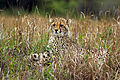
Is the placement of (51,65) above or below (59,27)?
below

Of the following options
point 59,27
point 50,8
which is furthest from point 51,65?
point 50,8

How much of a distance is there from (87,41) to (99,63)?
2.83ft

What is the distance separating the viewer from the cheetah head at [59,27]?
3.55 meters

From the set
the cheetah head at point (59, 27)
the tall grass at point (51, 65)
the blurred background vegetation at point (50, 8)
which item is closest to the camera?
the tall grass at point (51, 65)

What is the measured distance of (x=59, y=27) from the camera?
142 inches

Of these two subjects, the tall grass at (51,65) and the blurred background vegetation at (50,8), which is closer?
the tall grass at (51,65)

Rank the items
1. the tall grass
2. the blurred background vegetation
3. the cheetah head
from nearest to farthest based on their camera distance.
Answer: the tall grass
the blurred background vegetation
the cheetah head

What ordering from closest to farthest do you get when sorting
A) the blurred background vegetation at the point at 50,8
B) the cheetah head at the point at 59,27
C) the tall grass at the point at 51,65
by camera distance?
the tall grass at the point at 51,65 → the blurred background vegetation at the point at 50,8 → the cheetah head at the point at 59,27

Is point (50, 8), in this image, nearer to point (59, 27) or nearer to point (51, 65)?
point (59, 27)

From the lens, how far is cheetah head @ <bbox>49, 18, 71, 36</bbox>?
355 cm

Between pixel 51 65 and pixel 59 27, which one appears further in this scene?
pixel 59 27

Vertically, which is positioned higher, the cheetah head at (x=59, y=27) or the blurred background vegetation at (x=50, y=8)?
the blurred background vegetation at (x=50, y=8)

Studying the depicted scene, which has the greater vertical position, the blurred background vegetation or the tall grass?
the blurred background vegetation

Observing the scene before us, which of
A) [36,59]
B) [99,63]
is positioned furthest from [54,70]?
[36,59]
